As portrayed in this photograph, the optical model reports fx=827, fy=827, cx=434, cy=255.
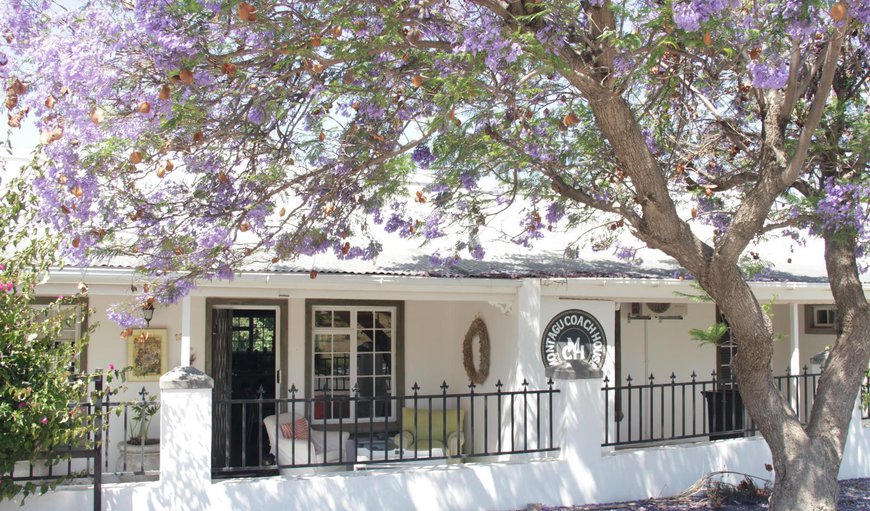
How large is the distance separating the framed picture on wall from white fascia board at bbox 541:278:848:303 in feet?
16.3

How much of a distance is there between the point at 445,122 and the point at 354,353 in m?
5.84

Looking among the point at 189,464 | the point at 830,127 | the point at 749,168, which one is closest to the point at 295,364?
the point at 189,464

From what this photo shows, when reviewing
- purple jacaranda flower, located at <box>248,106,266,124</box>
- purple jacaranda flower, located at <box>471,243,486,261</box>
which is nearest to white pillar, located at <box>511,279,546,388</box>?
purple jacaranda flower, located at <box>471,243,486,261</box>

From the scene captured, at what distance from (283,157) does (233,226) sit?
36.2 inches

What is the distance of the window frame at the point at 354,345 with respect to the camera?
11219 mm

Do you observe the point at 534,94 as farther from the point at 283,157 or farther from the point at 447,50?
the point at 283,157

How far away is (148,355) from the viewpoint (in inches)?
420

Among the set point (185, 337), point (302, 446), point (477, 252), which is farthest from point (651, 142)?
point (185, 337)

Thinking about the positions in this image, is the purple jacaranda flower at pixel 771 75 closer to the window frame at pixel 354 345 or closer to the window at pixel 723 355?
the window frame at pixel 354 345

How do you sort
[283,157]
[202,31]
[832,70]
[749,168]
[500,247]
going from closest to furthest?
[202,31], [832,70], [283,157], [749,168], [500,247]

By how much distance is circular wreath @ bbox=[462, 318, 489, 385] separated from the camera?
10562 mm

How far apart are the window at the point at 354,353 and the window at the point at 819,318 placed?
7.43 m

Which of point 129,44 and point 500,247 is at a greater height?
point 129,44

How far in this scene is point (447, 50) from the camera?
6.86 metres
